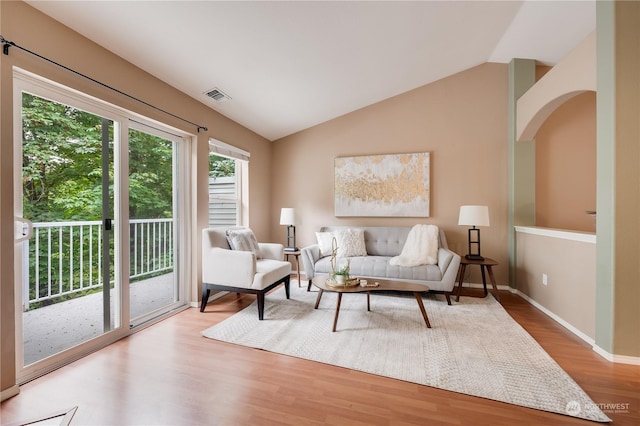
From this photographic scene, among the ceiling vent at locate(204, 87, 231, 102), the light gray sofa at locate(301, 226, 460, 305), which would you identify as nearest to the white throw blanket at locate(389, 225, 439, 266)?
the light gray sofa at locate(301, 226, 460, 305)

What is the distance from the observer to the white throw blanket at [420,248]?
11.4 ft

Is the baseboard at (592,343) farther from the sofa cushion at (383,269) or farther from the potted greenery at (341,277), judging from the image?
the potted greenery at (341,277)

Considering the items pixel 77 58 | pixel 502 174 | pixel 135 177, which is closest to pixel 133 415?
pixel 135 177

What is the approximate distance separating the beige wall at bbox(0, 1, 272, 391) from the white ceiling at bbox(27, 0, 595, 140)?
96mm

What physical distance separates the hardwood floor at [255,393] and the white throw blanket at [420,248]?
1.43m

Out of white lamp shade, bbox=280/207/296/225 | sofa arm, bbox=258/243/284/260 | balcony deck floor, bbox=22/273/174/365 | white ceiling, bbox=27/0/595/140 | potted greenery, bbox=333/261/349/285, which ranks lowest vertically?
balcony deck floor, bbox=22/273/174/365

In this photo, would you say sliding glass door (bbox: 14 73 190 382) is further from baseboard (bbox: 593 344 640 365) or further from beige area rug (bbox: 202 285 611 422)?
baseboard (bbox: 593 344 640 365)

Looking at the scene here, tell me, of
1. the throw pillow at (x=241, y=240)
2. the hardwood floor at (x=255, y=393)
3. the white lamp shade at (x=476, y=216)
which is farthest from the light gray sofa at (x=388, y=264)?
the hardwood floor at (x=255, y=393)

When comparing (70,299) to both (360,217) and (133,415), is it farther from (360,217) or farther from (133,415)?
(360,217)

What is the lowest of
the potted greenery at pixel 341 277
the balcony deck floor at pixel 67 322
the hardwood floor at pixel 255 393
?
the hardwood floor at pixel 255 393

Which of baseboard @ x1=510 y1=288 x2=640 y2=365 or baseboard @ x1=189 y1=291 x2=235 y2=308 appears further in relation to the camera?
baseboard @ x1=189 y1=291 x2=235 y2=308

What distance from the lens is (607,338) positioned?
207 cm

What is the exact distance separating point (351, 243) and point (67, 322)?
10.5 ft

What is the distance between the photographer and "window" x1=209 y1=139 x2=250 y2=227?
3.75 meters
